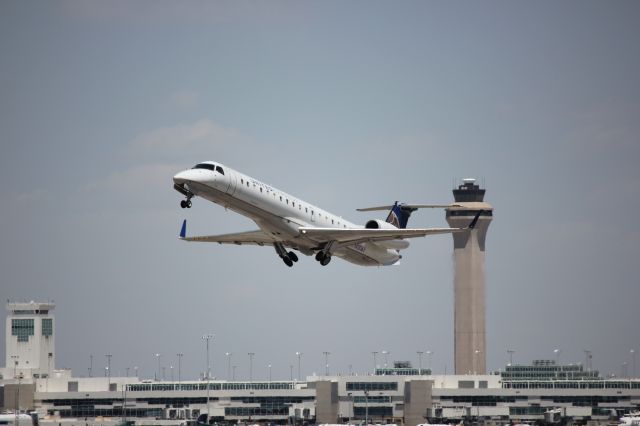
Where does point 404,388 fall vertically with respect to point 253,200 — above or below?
below

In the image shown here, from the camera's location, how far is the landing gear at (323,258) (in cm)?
9638

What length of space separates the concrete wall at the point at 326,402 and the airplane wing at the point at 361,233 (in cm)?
8355

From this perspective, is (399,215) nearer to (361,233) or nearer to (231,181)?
(361,233)

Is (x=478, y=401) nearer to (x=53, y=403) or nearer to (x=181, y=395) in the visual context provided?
(x=181, y=395)

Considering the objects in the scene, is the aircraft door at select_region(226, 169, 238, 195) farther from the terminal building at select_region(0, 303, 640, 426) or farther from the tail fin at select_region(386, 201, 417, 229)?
the terminal building at select_region(0, 303, 640, 426)

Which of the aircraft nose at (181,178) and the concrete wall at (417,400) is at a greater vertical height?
the aircraft nose at (181,178)

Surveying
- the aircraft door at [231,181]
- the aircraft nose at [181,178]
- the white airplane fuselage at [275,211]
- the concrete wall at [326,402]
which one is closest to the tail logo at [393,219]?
the white airplane fuselage at [275,211]

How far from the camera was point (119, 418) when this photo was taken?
618 feet

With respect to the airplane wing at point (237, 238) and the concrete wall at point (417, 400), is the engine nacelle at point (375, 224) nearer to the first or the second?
the airplane wing at point (237, 238)

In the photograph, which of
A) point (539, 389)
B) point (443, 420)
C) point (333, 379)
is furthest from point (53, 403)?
point (539, 389)

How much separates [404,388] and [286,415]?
56.9ft

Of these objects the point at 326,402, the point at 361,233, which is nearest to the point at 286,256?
the point at 361,233

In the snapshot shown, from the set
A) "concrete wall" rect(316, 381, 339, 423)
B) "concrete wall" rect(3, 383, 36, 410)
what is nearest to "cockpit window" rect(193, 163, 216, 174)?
"concrete wall" rect(316, 381, 339, 423)

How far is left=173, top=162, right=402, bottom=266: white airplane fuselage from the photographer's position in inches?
3364
